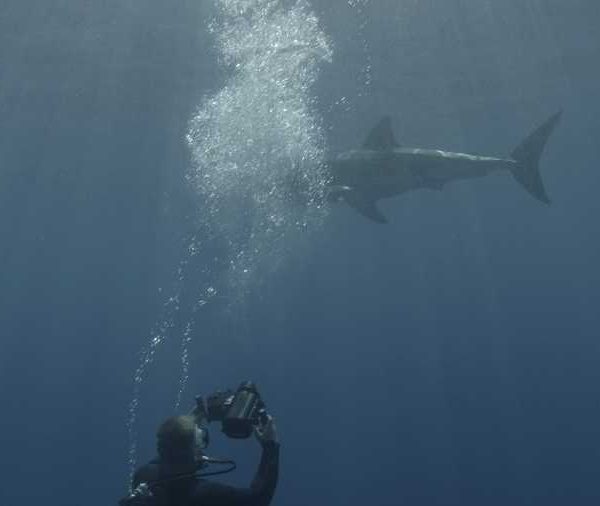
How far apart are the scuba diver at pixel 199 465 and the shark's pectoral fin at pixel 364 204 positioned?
48.4 ft

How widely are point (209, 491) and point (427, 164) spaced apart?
14890 millimetres

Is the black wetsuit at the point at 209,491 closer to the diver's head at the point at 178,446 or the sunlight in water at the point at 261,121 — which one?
the diver's head at the point at 178,446

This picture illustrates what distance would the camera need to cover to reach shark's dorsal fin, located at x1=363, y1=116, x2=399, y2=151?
59.6 ft

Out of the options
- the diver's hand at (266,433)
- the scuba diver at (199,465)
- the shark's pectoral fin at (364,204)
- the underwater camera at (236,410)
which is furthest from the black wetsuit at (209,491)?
the shark's pectoral fin at (364,204)

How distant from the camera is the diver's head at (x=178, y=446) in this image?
4.80 m

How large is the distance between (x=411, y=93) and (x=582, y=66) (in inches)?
368

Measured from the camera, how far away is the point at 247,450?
88.1 ft

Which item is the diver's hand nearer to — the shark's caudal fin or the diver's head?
the diver's head

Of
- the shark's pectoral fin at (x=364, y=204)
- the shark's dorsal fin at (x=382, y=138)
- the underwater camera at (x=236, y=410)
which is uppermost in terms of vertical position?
the shark's dorsal fin at (x=382, y=138)

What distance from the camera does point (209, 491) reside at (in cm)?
470

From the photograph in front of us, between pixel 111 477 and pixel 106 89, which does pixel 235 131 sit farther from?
pixel 111 477

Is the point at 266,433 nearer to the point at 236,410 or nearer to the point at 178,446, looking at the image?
the point at 236,410

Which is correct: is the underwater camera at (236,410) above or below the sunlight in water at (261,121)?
below

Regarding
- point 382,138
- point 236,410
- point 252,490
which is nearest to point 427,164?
point 382,138
